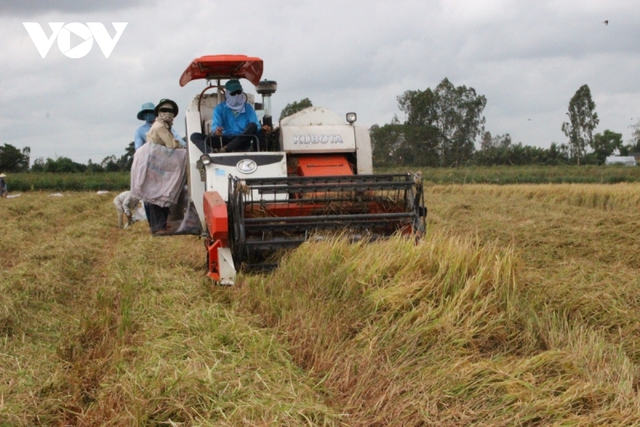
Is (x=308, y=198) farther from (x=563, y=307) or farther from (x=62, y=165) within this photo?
(x=62, y=165)

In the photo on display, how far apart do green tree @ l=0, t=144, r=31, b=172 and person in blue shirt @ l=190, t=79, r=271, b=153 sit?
141 ft

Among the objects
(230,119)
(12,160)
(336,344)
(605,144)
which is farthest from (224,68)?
(605,144)

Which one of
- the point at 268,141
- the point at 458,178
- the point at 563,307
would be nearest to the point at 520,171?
the point at 458,178

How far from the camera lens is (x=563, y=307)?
540cm

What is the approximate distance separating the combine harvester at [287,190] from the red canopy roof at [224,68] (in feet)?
0.04

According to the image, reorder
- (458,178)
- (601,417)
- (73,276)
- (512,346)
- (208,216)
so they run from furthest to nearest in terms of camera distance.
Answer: (458,178)
(73,276)
(208,216)
(512,346)
(601,417)

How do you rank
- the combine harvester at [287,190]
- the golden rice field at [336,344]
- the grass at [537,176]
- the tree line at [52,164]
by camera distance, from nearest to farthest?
the golden rice field at [336,344], the combine harvester at [287,190], the grass at [537,176], the tree line at [52,164]

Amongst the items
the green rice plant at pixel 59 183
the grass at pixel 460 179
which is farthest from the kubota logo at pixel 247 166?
the green rice plant at pixel 59 183

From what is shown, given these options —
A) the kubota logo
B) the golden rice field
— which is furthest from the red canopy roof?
the golden rice field

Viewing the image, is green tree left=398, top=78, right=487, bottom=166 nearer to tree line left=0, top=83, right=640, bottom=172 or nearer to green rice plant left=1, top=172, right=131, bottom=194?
tree line left=0, top=83, right=640, bottom=172

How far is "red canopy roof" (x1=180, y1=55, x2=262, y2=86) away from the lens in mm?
8455

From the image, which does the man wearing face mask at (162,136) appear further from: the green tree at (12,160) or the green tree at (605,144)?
the green tree at (605,144)

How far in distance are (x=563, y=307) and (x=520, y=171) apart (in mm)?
34166

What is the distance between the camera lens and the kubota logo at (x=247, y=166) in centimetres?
766
